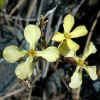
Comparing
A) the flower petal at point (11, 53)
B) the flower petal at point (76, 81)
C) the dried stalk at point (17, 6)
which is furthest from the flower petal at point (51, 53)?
the dried stalk at point (17, 6)

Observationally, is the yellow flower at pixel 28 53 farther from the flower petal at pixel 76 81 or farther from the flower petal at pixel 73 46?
the flower petal at pixel 76 81

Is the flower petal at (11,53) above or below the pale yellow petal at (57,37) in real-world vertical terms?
below

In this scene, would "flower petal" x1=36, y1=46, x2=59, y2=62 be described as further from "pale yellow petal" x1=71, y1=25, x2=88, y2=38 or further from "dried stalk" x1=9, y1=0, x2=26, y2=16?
"dried stalk" x1=9, y1=0, x2=26, y2=16

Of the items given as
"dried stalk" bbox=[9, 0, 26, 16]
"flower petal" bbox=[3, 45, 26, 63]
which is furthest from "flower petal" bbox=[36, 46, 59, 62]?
"dried stalk" bbox=[9, 0, 26, 16]

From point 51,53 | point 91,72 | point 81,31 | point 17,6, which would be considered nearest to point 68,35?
point 81,31

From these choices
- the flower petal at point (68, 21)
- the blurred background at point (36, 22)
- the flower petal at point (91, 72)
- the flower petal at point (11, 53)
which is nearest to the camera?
the flower petal at point (11, 53)

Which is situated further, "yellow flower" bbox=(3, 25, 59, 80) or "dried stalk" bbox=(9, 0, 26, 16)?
"dried stalk" bbox=(9, 0, 26, 16)

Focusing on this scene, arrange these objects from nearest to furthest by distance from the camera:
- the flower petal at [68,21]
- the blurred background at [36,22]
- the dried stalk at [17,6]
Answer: the flower petal at [68,21] < the blurred background at [36,22] < the dried stalk at [17,6]

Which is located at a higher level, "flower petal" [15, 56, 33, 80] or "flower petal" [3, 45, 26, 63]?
"flower petal" [3, 45, 26, 63]

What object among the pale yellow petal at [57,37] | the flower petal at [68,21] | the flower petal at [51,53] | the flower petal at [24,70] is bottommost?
the flower petal at [24,70]

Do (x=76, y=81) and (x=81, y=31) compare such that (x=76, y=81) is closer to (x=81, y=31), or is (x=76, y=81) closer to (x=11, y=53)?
(x=81, y=31)
